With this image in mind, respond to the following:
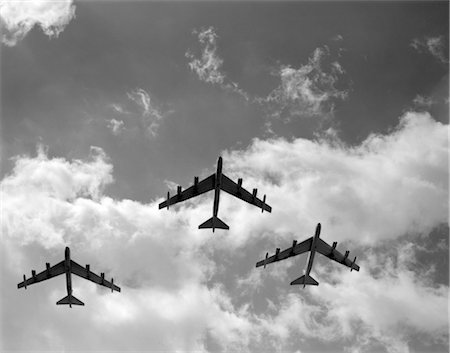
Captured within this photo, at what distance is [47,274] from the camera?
6319 cm

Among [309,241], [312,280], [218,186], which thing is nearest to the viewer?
[218,186]

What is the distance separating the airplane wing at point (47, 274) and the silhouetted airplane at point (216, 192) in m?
16.0

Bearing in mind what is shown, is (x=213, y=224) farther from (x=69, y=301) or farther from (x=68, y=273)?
(x=69, y=301)

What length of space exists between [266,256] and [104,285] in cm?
2360

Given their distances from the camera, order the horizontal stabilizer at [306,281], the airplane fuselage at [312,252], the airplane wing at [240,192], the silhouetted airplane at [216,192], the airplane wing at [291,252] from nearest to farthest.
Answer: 1. the silhouetted airplane at [216,192]
2. the airplane wing at [240,192]
3. the airplane fuselage at [312,252]
4. the airplane wing at [291,252]
5. the horizontal stabilizer at [306,281]

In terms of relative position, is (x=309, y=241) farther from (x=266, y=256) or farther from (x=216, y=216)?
(x=216, y=216)

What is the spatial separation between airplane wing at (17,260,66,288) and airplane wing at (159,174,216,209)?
16.0m

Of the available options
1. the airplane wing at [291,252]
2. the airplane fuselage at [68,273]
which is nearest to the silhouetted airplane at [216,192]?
the airplane wing at [291,252]

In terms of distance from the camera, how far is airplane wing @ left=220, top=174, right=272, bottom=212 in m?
57.3

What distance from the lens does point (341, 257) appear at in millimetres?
63938

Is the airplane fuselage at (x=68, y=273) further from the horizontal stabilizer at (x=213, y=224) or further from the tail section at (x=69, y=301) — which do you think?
the horizontal stabilizer at (x=213, y=224)

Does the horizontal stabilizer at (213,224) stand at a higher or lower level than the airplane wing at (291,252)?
higher

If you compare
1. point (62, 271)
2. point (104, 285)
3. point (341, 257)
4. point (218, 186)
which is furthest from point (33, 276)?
point (341, 257)

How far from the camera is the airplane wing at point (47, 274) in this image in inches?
2456
